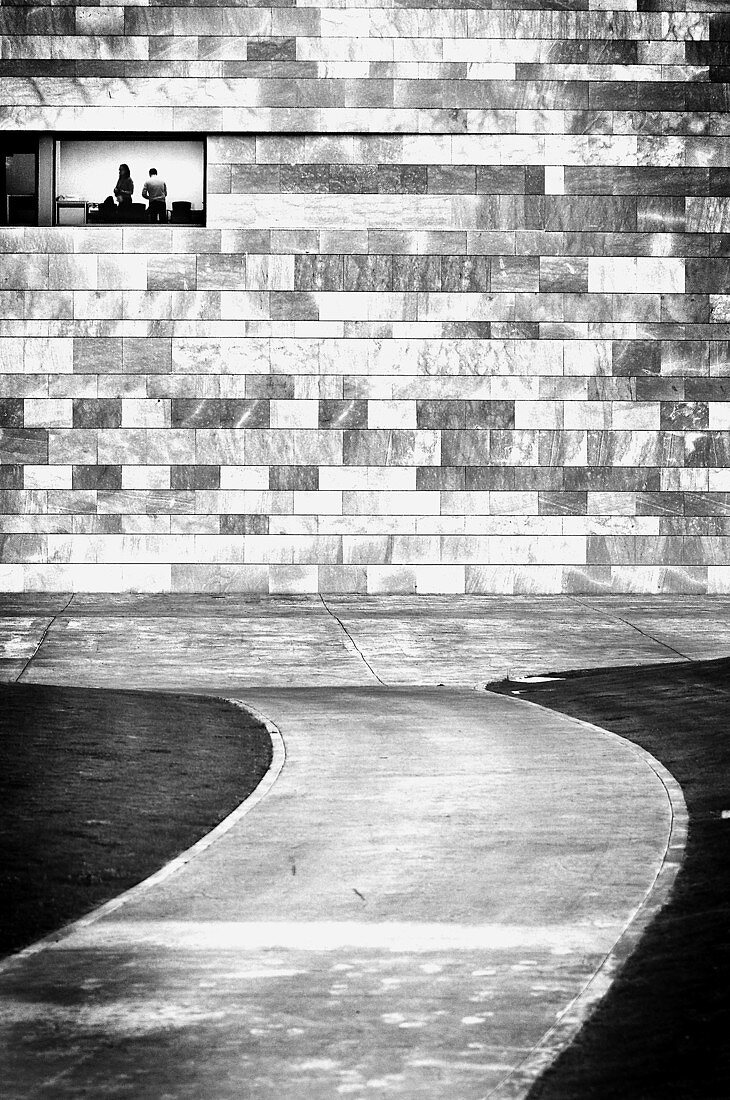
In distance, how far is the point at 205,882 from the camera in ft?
39.9

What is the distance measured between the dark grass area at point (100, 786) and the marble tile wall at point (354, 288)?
1256 centimetres

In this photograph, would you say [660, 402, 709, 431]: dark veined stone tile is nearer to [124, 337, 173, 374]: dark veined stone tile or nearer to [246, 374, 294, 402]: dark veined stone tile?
[246, 374, 294, 402]: dark veined stone tile

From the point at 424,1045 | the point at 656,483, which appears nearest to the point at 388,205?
the point at 656,483

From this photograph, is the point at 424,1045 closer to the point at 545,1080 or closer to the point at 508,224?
the point at 545,1080

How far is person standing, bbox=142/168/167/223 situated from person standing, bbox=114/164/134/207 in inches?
12.2

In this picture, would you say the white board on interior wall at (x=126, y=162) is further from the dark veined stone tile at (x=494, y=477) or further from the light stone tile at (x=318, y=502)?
the dark veined stone tile at (x=494, y=477)

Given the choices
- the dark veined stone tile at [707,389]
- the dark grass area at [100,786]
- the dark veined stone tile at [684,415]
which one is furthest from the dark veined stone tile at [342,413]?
the dark grass area at [100,786]

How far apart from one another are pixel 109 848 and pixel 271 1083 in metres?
5.45

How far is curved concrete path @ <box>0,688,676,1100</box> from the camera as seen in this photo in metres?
8.30

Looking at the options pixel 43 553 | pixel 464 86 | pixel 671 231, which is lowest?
pixel 43 553

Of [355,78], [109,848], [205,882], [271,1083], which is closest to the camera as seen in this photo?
[271,1083]

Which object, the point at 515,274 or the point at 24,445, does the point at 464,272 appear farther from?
the point at 24,445

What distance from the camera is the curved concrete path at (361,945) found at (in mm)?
8305

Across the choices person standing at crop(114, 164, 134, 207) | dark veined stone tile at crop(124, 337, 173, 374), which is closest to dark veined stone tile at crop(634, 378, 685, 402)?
dark veined stone tile at crop(124, 337, 173, 374)
